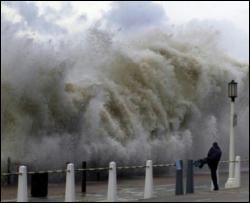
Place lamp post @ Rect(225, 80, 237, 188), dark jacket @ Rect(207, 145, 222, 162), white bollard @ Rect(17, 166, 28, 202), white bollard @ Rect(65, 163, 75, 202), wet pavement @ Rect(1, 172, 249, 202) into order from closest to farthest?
white bollard @ Rect(17, 166, 28, 202) < white bollard @ Rect(65, 163, 75, 202) < wet pavement @ Rect(1, 172, 249, 202) < dark jacket @ Rect(207, 145, 222, 162) < lamp post @ Rect(225, 80, 237, 188)

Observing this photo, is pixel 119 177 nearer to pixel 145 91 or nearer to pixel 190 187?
pixel 190 187

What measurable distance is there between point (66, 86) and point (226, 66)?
16.6 m

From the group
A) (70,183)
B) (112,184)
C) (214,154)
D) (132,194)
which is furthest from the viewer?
(214,154)

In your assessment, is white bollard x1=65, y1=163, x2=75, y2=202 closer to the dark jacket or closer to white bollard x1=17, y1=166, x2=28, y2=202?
white bollard x1=17, y1=166, x2=28, y2=202

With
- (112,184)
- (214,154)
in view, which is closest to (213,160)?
(214,154)

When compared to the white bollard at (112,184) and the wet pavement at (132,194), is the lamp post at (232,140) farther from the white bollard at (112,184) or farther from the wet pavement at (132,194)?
the white bollard at (112,184)

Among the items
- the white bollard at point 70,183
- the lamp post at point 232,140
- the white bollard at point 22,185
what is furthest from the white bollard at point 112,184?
the lamp post at point 232,140

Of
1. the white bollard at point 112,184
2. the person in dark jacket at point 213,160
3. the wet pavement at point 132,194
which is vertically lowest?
the wet pavement at point 132,194

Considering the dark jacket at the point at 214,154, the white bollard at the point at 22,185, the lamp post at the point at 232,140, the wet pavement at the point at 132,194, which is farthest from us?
the lamp post at the point at 232,140

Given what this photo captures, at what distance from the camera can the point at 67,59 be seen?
26.0 m

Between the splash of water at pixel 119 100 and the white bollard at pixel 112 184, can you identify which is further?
the splash of water at pixel 119 100

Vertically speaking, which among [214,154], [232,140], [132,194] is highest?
[232,140]

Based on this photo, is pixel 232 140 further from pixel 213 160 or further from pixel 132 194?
pixel 132 194

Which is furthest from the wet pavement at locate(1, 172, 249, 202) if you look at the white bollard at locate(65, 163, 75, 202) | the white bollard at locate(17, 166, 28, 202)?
the white bollard at locate(17, 166, 28, 202)
